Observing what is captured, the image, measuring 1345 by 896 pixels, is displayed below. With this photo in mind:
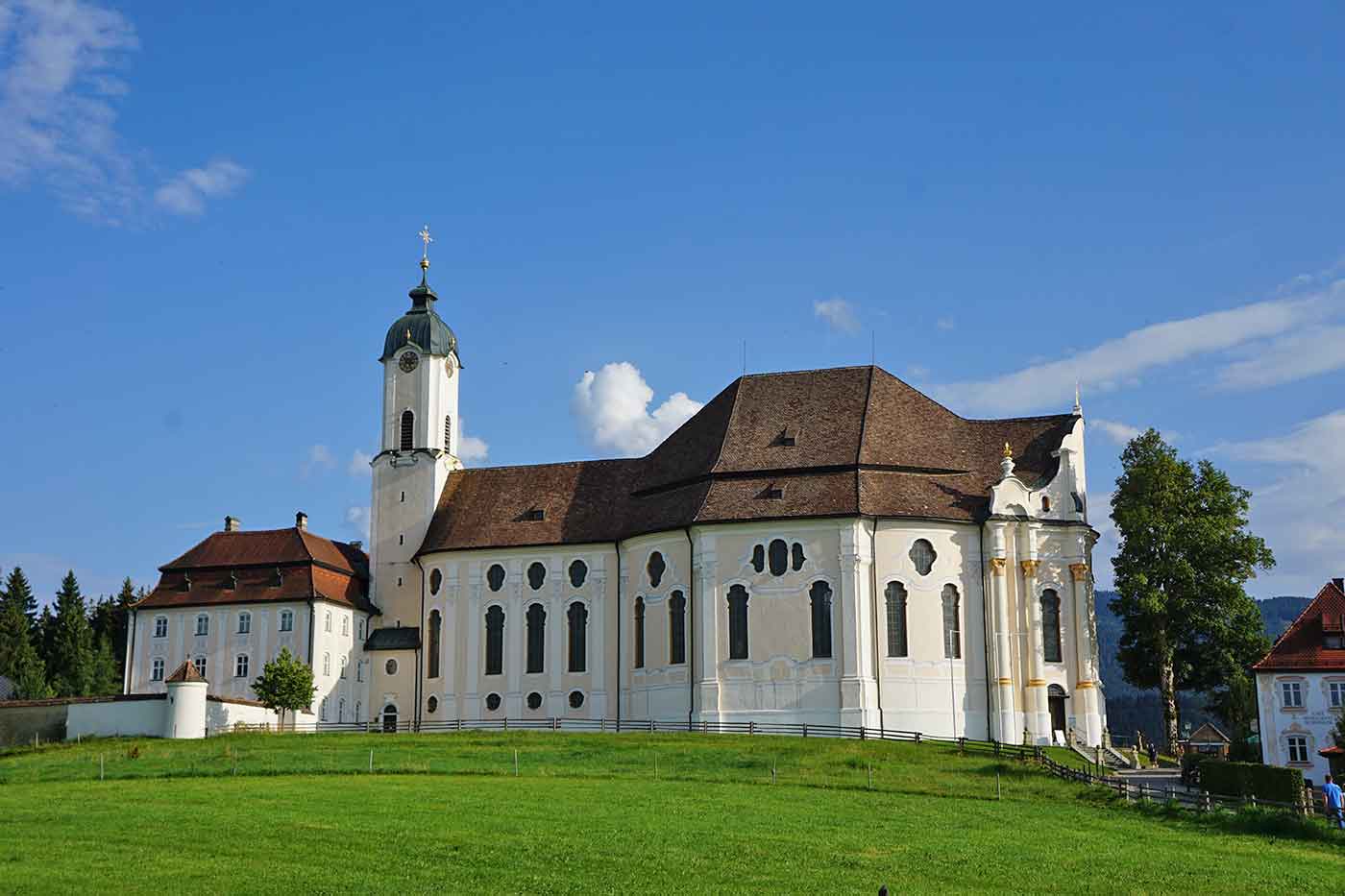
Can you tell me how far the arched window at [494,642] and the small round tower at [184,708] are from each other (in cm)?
1312

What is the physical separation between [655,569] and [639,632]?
9.25ft

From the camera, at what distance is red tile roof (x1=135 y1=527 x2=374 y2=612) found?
69.1 meters

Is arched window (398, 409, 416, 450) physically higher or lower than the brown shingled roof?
higher

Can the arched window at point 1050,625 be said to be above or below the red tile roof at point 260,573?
below

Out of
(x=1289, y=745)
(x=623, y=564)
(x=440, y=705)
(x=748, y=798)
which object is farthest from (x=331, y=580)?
(x=1289, y=745)

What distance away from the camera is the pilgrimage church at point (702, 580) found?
196 ft

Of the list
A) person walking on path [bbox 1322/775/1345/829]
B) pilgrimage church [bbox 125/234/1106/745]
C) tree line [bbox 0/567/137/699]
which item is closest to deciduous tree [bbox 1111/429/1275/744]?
pilgrimage church [bbox 125/234/1106/745]

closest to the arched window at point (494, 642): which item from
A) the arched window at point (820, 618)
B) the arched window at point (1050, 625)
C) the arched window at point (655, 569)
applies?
the arched window at point (655, 569)

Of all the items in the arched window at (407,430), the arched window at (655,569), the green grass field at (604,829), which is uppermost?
the arched window at (407,430)

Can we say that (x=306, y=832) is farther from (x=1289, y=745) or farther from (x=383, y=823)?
(x=1289, y=745)

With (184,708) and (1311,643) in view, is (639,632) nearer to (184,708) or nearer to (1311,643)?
(184,708)

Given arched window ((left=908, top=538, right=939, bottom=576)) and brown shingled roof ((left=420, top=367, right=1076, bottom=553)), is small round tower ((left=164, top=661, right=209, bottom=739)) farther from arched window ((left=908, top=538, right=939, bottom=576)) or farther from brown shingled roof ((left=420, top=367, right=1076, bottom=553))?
arched window ((left=908, top=538, right=939, bottom=576))

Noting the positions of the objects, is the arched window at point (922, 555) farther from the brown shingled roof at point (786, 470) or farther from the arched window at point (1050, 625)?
the arched window at point (1050, 625)

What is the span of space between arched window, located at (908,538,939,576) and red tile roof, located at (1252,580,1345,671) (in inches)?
499
